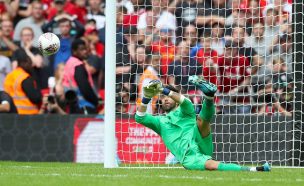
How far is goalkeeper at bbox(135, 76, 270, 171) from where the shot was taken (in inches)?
443

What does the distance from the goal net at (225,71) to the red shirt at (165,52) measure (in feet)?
0.06

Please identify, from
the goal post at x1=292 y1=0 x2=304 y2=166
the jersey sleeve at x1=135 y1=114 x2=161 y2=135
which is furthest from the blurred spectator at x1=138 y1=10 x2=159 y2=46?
the jersey sleeve at x1=135 y1=114 x2=161 y2=135

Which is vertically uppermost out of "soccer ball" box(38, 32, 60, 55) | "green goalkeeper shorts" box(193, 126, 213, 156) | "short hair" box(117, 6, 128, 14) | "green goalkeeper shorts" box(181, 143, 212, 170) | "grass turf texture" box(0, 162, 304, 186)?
"short hair" box(117, 6, 128, 14)

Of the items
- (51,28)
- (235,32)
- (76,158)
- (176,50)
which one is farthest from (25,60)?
(235,32)

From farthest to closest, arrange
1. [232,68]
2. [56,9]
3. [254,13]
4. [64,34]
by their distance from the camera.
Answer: [56,9], [64,34], [232,68], [254,13]

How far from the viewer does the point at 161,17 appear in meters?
16.2

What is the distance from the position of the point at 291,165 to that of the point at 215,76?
2338 mm

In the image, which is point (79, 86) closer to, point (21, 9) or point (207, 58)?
point (21, 9)

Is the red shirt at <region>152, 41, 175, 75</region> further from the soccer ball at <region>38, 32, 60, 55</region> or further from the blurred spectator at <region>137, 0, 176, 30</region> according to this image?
the soccer ball at <region>38, 32, 60, 55</region>

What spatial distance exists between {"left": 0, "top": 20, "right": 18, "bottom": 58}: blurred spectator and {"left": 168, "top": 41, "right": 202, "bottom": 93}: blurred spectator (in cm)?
405

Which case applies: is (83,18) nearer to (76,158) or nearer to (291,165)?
(76,158)

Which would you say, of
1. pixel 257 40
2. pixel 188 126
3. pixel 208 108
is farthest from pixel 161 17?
pixel 208 108

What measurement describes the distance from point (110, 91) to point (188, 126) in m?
1.25

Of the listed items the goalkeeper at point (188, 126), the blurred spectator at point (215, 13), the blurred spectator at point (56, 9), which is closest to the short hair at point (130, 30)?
the blurred spectator at point (215, 13)
